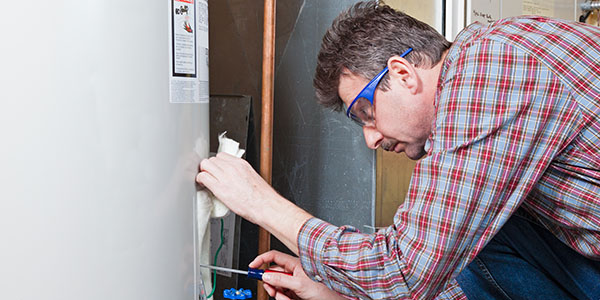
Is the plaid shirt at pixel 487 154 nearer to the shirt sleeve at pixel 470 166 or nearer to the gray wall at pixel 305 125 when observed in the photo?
the shirt sleeve at pixel 470 166

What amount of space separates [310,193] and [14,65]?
108 centimetres

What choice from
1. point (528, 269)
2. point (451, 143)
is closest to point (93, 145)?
point (451, 143)

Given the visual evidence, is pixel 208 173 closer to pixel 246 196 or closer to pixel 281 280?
pixel 246 196

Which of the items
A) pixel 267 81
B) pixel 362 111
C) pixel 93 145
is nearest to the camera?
pixel 93 145

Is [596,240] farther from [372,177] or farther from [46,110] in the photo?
[46,110]

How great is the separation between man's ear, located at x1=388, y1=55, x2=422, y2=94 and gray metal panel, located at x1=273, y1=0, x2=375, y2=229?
0.64m

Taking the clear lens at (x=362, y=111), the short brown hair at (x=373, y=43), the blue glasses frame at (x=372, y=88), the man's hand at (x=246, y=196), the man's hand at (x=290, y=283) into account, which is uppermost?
the short brown hair at (x=373, y=43)

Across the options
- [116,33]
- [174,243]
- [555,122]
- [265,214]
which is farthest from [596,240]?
[116,33]

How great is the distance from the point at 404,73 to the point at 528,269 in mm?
554

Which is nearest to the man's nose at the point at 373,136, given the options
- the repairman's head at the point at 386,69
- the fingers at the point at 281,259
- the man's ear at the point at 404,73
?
the repairman's head at the point at 386,69

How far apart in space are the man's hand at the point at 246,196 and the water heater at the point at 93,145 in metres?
0.08

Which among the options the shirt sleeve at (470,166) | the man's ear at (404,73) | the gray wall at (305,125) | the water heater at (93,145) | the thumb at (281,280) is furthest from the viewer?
the gray wall at (305,125)

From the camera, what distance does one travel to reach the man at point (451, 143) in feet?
2.52

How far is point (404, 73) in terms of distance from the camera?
0.92 m
